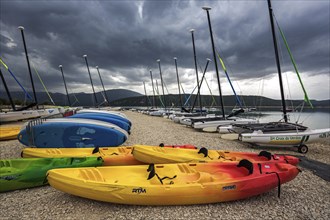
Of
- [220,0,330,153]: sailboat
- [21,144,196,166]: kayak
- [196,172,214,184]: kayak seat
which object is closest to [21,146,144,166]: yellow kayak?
[21,144,196,166]: kayak

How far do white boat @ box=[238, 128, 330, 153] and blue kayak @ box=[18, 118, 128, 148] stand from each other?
29.1 feet

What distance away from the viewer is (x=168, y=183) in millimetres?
5246

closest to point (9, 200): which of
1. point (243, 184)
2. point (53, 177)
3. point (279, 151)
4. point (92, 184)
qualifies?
point (53, 177)

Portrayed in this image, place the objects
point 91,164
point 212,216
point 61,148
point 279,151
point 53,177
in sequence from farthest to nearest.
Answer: point 279,151
point 61,148
point 91,164
point 53,177
point 212,216

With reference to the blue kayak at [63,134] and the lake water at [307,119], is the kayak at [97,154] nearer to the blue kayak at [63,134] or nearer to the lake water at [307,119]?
the blue kayak at [63,134]

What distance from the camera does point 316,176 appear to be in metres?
7.47

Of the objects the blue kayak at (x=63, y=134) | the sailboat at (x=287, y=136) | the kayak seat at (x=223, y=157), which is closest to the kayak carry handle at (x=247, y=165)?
the kayak seat at (x=223, y=157)

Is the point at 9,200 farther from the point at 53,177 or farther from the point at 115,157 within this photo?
the point at 115,157

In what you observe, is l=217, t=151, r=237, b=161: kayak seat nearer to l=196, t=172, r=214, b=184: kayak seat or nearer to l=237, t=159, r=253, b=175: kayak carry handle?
l=237, t=159, r=253, b=175: kayak carry handle

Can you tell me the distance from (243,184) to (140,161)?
3681 mm

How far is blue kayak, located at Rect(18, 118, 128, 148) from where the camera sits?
31.6 feet

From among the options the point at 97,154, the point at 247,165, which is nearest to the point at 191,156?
the point at 247,165

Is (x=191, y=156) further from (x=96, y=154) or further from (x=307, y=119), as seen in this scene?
(x=307, y=119)

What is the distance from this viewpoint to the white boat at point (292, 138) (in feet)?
35.6
